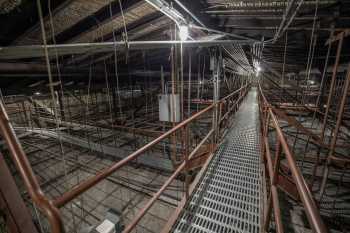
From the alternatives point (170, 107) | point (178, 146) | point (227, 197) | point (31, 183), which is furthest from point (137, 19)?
point (178, 146)

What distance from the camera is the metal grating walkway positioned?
2230mm

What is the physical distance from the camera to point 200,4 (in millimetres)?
2750

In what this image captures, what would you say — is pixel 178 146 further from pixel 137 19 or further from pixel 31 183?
pixel 31 183

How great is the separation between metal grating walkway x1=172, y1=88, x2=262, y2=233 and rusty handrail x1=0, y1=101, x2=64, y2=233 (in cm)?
176

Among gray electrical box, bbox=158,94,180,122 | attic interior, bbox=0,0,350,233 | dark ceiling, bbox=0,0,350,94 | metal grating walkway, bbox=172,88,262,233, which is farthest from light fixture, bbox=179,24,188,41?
metal grating walkway, bbox=172,88,262,233

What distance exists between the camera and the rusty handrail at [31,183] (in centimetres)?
80

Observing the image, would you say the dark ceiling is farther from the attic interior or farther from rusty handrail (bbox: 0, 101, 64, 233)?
rusty handrail (bbox: 0, 101, 64, 233)

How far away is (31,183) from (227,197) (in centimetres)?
270

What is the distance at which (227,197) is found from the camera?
274 cm

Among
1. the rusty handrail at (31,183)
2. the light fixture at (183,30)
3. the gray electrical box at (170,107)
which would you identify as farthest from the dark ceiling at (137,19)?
the gray electrical box at (170,107)

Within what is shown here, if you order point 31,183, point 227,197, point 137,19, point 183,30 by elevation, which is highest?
point 137,19

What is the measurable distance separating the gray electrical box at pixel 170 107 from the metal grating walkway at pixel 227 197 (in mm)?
1611

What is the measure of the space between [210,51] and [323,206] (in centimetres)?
564

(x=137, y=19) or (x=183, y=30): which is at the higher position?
(x=137, y=19)
